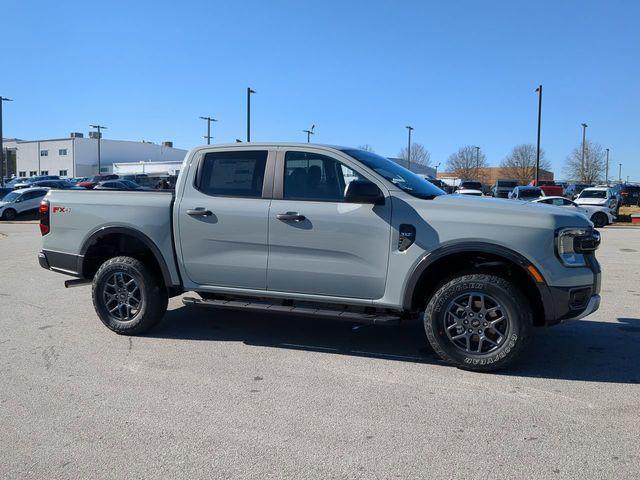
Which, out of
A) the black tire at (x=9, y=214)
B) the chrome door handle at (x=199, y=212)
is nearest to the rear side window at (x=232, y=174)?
the chrome door handle at (x=199, y=212)

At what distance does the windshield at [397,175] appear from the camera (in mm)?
5152

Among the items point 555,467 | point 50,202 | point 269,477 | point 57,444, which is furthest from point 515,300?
point 50,202

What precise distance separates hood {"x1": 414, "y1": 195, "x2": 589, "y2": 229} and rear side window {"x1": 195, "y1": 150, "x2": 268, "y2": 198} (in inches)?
63.0

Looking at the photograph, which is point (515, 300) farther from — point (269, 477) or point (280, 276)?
point (269, 477)

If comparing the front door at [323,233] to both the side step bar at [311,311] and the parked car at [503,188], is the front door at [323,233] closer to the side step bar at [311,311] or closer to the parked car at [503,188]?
the side step bar at [311,311]

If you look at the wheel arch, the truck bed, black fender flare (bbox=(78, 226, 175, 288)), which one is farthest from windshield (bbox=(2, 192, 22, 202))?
the wheel arch

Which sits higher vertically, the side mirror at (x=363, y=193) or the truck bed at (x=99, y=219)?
the side mirror at (x=363, y=193)

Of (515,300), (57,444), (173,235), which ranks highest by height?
(173,235)

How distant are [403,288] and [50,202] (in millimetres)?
4081

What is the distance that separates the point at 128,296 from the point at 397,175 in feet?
9.99

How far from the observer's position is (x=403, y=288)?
4.88 m

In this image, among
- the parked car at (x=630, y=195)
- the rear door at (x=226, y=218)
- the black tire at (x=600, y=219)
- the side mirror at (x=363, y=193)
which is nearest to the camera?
→ the side mirror at (x=363, y=193)

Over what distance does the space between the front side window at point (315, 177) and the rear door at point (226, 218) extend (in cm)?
20

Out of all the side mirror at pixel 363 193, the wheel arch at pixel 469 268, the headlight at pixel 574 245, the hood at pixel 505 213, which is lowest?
the wheel arch at pixel 469 268
